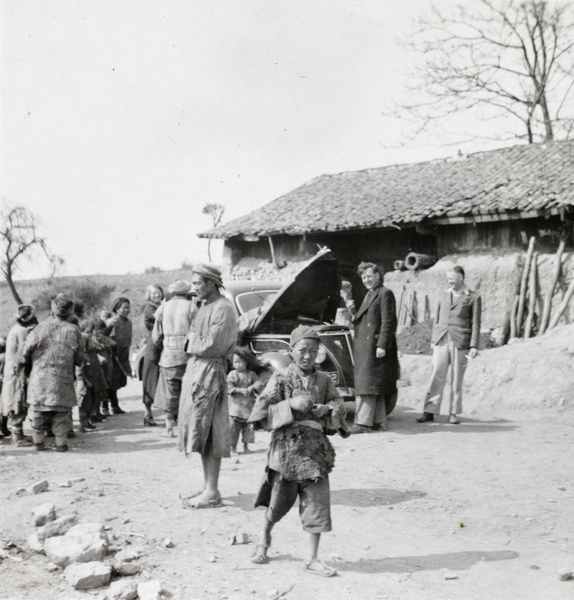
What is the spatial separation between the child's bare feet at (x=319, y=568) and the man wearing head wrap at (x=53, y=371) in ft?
13.8

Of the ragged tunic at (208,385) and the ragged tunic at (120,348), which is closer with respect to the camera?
the ragged tunic at (208,385)

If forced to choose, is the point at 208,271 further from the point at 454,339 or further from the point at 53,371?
the point at 454,339

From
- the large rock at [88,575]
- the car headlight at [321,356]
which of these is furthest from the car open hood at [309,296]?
the large rock at [88,575]

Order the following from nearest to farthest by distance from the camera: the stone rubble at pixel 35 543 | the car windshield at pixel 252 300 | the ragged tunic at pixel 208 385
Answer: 1. the stone rubble at pixel 35 543
2. the ragged tunic at pixel 208 385
3. the car windshield at pixel 252 300

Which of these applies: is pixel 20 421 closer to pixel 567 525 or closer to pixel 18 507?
A: pixel 18 507

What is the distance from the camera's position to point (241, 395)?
287 inches

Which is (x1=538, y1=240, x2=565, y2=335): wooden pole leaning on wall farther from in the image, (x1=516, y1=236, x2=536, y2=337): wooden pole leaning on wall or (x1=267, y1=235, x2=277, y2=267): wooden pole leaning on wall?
(x1=267, y1=235, x2=277, y2=267): wooden pole leaning on wall

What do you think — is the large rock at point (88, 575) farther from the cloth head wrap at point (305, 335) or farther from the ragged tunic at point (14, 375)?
the ragged tunic at point (14, 375)

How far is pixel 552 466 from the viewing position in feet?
21.1

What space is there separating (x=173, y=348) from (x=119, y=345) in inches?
109

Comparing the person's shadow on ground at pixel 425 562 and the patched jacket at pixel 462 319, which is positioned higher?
the patched jacket at pixel 462 319

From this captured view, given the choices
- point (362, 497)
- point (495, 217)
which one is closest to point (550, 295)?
point (495, 217)

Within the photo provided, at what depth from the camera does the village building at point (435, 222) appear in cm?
1454

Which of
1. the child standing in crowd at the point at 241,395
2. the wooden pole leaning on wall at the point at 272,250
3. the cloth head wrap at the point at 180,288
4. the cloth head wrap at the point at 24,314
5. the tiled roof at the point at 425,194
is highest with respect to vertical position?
the tiled roof at the point at 425,194
